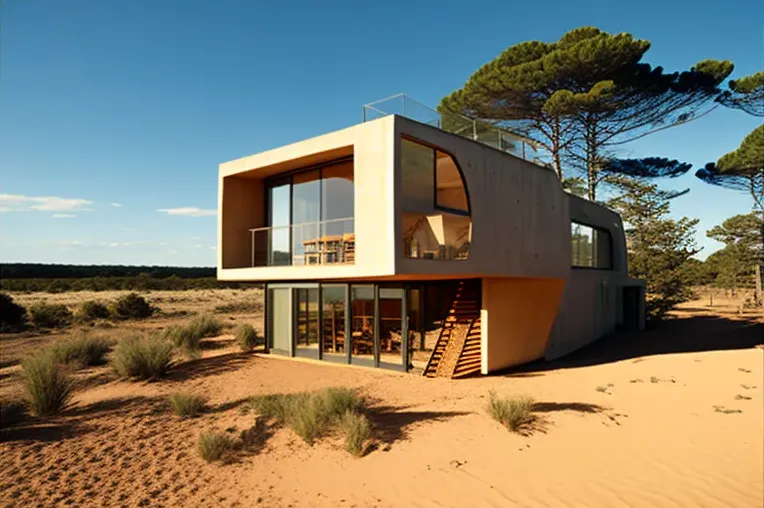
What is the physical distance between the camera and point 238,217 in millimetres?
14250

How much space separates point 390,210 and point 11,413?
25.8 ft

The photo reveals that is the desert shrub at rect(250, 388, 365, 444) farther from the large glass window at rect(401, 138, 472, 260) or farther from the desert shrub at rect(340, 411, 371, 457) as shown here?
the large glass window at rect(401, 138, 472, 260)

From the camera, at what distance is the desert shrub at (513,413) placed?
776 cm

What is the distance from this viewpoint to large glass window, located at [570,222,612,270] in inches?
709

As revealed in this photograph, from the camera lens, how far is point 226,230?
45.9ft

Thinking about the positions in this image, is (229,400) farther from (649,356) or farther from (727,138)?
(727,138)

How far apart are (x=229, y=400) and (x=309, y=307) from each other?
490 centimetres

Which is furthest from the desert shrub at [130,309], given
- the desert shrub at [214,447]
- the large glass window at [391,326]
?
the desert shrub at [214,447]

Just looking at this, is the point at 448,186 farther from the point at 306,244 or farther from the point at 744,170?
the point at 744,170

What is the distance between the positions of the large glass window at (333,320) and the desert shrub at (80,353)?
6.82m

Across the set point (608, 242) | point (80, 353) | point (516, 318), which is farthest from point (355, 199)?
point (608, 242)

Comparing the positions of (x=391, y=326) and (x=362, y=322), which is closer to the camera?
(x=391, y=326)

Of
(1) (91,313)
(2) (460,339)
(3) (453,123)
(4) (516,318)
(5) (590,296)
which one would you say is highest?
(3) (453,123)

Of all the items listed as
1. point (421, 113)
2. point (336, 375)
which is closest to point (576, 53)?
point (421, 113)
